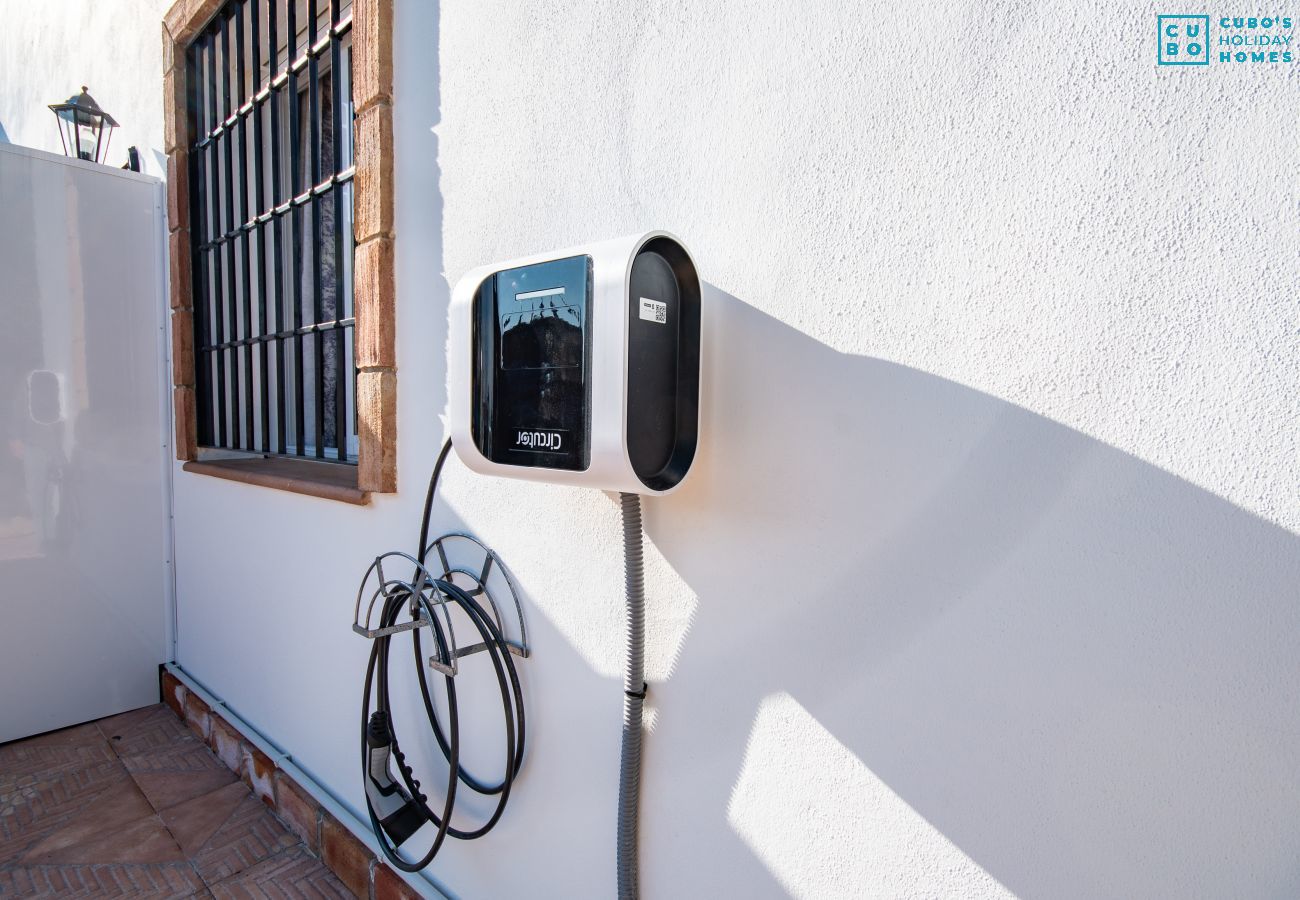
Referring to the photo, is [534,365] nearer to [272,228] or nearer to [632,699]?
[632,699]

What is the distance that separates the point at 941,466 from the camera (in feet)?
2.93

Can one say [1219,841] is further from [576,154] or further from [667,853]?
[576,154]

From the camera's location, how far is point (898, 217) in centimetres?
92

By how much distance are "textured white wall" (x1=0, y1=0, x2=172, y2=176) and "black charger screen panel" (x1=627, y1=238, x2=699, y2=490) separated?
3470mm

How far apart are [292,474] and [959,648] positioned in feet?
7.66

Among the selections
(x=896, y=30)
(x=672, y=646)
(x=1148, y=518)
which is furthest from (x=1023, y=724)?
(x=896, y=30)

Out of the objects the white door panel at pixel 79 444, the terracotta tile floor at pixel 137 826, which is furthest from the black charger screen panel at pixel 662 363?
the white door panel at pixel 79 444

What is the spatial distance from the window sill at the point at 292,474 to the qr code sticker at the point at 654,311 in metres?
1.30

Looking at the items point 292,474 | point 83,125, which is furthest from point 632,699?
point 83,125

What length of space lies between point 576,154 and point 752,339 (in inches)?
22.5

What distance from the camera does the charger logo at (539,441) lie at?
1064 mm

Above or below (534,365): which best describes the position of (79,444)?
below

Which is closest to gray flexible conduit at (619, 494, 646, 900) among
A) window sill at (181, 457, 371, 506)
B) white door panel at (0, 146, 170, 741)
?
window sill at (181, 457, 371, 506)

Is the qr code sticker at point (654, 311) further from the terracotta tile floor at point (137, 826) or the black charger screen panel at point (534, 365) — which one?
the terracotta tile floor at point (137, 826)
